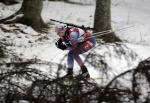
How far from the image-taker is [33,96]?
16.2 feet

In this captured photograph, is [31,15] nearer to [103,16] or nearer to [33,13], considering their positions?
[33,13]

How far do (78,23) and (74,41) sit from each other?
271 inches

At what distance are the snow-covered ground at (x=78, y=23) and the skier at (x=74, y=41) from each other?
0.44m

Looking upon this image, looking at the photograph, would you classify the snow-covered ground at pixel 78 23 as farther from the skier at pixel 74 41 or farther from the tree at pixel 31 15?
the skier at pixel 74 41

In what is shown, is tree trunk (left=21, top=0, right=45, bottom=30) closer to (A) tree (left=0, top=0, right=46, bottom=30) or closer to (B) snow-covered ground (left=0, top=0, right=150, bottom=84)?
(A) tree (left=0, top=0, right=46, bottom=30)

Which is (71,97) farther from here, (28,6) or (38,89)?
(28,6)

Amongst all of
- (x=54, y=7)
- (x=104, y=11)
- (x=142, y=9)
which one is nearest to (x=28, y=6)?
(x=104, y=11)

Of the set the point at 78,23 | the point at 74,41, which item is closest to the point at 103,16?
the point at 78,23

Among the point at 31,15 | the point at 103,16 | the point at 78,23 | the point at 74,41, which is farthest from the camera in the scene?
the point at 78,23

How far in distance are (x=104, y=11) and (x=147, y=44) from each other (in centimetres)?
151

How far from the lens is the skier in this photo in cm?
830

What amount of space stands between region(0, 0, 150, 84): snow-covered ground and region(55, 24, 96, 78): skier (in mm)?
439

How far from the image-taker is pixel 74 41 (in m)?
8.34

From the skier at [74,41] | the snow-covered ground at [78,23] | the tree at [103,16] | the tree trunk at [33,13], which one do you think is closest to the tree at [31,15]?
the tree trunk at [33,13]
